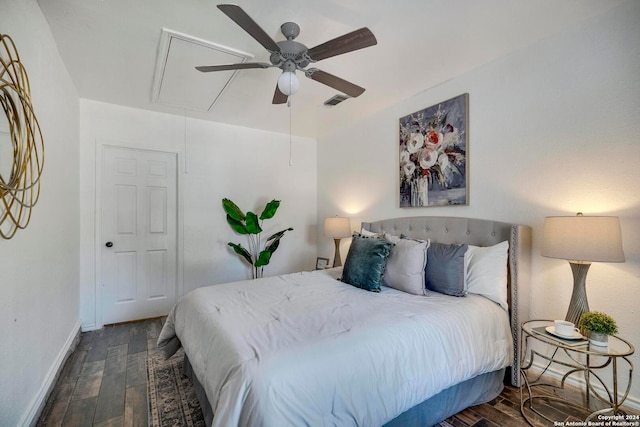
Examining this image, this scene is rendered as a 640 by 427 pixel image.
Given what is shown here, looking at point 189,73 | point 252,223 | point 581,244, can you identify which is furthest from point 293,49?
point 252,223

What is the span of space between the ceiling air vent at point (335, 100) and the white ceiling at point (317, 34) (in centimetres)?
9

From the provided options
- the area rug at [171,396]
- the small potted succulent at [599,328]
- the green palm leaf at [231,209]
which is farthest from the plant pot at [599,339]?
the green palm leaf at [231,209]

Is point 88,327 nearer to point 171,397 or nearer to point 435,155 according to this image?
point 171,397

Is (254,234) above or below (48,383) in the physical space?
above

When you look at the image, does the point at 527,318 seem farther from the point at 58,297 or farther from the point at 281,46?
the point at 58,297

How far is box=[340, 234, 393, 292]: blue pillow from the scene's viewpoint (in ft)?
7.41

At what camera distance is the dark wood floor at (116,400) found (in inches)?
66.7

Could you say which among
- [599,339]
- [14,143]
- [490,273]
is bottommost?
[599,339]

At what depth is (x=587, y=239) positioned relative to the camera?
1.58 metres

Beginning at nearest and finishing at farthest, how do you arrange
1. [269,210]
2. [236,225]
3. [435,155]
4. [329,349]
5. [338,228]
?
[329,349], [435,155], [338,228], [236,225], [269,210]

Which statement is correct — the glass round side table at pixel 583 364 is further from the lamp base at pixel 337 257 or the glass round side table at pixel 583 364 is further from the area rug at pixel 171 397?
the lamp base at pixel 337 257

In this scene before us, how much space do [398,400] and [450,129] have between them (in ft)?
7.45

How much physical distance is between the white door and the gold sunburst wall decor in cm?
177

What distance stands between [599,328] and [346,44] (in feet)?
6.77
